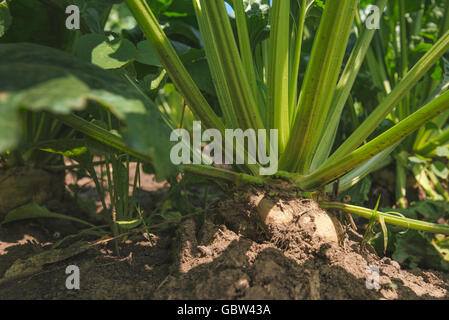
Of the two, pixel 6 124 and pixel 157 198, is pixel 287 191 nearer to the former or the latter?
pixel 6 124

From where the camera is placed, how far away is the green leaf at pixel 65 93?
0.49 metres

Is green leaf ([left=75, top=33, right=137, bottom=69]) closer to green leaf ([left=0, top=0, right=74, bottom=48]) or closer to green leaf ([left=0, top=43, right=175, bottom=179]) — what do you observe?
green leaf ([left=0, top=43, right=175, bottom=179])

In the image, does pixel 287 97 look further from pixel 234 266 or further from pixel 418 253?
pixel 418 253

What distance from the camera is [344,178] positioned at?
121cm

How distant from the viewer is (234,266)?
83 centimetres

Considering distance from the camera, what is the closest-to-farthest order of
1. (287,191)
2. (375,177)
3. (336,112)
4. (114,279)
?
(114,279) < (287,191) < (336,112) < (375,177)

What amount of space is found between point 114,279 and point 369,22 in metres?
1.17

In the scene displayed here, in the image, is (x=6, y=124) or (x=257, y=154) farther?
(x=257, y=154)

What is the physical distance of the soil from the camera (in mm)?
787

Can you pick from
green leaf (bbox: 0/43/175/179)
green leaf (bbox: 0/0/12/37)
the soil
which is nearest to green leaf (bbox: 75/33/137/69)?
green leaf (bbox: 0/43/175/179)

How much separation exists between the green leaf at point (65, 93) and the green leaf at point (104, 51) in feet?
0.48

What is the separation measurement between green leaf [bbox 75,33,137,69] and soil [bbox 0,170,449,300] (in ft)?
1.60

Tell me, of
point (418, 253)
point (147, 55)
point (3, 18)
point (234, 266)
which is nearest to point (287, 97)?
point (147, 55)
